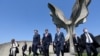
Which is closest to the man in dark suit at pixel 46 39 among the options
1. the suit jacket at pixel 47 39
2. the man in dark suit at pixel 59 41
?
the suit jacket at pixel 47 39

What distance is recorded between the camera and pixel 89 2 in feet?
80.7

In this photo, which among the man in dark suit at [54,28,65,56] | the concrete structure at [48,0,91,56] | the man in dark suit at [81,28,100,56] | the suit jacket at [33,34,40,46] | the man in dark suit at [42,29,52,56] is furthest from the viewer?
the concrete structure at [48,0,91,56]

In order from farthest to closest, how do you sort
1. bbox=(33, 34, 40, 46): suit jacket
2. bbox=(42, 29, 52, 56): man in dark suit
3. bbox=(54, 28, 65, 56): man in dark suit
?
1. bbox=(33, 34, 40, 46): suit jacket
2. bbox=(42, 29, 52, 56): man in dark suit
3. bbox=(54, 28, 65, 56): man in dark suit

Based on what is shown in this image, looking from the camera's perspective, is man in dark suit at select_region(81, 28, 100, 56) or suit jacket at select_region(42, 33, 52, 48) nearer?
man in dark suit at select_region(81, 28, 100, 56)

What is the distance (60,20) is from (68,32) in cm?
156

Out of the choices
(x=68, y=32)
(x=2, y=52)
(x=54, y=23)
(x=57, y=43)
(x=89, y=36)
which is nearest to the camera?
(x=89, y=36)

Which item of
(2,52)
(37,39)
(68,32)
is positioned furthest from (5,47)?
(37,39)

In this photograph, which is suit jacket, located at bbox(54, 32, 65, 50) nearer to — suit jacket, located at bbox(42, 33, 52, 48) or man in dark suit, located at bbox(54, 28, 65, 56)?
man in dark suit, located at bbox(54, 28, 65, 56)

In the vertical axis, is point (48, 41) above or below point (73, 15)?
below

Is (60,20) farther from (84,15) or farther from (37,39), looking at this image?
(37,39)

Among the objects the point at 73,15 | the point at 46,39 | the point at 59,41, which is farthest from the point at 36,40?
the point at 73,15

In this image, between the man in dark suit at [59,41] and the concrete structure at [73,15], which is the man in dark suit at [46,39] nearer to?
the man in dark suit at [59,41]

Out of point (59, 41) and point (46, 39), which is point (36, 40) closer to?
point (46, 39)

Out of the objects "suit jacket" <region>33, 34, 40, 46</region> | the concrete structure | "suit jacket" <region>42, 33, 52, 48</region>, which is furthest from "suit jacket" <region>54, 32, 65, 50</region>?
the concrete structure
